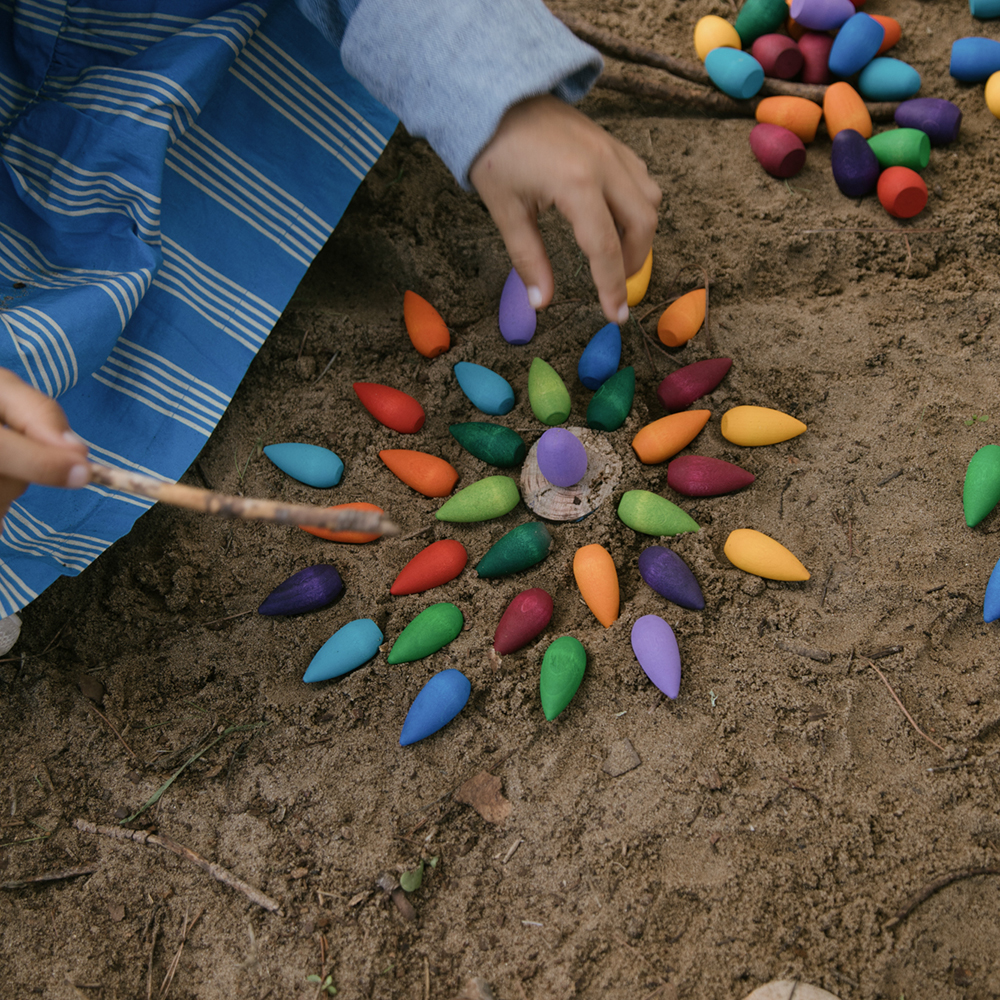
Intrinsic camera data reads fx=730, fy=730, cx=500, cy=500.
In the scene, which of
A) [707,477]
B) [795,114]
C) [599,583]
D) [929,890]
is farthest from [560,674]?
[795,114]

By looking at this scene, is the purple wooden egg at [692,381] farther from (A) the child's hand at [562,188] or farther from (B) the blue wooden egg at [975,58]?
(B) the blue wooden egg at [975,58]

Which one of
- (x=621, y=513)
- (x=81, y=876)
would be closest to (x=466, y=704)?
(x=621, y=513)

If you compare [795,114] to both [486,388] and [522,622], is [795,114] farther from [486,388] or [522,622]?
[522,622]

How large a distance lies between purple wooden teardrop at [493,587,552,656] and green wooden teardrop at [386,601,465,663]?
0.09 m

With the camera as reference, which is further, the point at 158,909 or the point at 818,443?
the point at 818,443

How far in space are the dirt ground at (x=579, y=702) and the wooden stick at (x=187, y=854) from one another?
1 cm

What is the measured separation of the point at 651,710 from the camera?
1.23m

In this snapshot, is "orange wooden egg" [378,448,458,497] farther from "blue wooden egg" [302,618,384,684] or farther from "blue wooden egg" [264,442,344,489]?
"blue wooden egg" [302,618,384,684]

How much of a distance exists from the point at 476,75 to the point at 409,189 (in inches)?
33.3

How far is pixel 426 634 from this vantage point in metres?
1.29

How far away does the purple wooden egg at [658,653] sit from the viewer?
3.94 feet

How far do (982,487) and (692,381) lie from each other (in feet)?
1.78

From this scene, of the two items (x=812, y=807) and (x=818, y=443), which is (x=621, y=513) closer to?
(x=818, y=443)

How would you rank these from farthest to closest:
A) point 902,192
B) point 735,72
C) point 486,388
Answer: point 735,72, point 902,192, point 486,388
